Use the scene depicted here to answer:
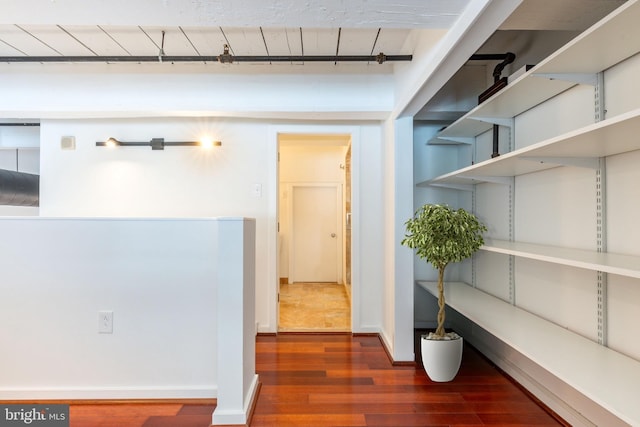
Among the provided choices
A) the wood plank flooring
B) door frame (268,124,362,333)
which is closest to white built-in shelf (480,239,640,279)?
the wood plank flooring

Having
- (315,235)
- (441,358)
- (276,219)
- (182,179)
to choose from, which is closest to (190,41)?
(182,179)

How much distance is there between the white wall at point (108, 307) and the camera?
1976 millimetres

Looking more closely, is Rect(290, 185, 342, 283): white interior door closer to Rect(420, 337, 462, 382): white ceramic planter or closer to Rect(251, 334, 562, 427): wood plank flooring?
Rect(251, 334, 562, 427): wood plank flooring

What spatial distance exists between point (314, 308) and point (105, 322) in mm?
2409

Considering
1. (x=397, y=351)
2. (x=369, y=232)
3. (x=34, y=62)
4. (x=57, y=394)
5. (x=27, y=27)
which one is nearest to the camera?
(x=57, y=394)

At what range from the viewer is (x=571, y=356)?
1398 mm

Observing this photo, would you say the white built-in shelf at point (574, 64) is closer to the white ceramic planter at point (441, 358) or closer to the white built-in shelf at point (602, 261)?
the white built-in shelf at point (602, 261)

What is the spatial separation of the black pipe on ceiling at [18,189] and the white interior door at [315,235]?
3.37m

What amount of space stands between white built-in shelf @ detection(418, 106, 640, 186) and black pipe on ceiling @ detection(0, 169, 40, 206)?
405cm

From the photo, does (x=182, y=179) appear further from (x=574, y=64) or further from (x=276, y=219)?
(x=574, y=64)

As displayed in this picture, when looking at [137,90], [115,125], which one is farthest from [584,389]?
[115,125]

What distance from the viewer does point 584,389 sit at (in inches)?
44.4

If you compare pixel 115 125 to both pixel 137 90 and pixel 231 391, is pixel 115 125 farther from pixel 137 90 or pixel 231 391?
pixel 231 391

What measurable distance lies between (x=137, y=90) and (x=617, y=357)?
3.74 m
